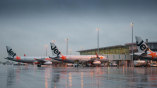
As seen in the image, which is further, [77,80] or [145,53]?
[145,53]

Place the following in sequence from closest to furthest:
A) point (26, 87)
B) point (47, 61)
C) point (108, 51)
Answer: point (26, 87)
point (47, 61)
point (108, 51)

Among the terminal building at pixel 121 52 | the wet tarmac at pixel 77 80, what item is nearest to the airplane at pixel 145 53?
the wet tarmac at pixel 77 80

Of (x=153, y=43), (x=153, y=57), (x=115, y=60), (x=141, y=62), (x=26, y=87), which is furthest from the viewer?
(x=115, y=60)

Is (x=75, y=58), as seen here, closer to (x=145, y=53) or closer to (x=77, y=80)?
(x=145, y=53)

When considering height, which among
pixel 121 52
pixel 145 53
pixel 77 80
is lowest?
pixel 77 80

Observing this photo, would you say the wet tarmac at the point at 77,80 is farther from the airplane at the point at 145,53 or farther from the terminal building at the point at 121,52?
the terminal building at the point at 121,52

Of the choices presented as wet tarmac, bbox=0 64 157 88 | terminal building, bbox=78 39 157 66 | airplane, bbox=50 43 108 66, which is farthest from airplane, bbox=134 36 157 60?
terminal building, bbox=78 39 157 66

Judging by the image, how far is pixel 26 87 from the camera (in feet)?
48.8

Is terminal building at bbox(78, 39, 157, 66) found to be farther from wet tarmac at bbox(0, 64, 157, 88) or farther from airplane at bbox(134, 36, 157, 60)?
wet tarmac at bbox(0, 64, 157, 88)

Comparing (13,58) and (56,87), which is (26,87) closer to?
(56,87)

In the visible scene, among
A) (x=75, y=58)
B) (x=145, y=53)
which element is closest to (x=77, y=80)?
(x=145, y=53)

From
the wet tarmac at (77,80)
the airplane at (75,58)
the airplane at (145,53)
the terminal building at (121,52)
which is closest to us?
the wet tarmac at (77,80)

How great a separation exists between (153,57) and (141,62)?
66.7 ft

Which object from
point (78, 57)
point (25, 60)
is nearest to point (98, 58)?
point (78, 57)
